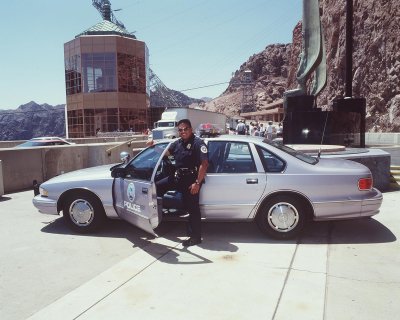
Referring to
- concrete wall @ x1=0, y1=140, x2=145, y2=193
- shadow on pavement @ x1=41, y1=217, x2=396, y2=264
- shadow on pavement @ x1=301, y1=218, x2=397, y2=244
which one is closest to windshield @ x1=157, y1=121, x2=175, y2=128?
concrete wall @ x1=0, y1=140, x2=145, y2=193

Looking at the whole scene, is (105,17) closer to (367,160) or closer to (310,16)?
(310,16)

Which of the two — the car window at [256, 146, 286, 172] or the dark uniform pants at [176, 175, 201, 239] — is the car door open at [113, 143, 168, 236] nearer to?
the dark uniform pants at [176, 175, 201, 239]

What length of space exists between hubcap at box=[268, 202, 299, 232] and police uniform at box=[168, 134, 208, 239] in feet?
3.33

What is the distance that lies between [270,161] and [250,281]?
6.14 feet

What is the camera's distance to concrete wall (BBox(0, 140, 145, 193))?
959cm

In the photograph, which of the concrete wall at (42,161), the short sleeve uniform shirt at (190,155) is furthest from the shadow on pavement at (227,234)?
the concrete wall at (42,161)

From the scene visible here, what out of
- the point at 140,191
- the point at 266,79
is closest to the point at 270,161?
the point at 140,191

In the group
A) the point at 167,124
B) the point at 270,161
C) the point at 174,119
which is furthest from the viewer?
the point at 174,119

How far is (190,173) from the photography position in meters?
5.09

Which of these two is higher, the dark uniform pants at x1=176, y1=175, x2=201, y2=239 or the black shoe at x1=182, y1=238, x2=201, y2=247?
the dark uniform pants at x1=176, y1=175, x2=201, y2=239

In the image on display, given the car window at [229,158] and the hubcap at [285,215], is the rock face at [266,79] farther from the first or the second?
the hubcap at [285,215]

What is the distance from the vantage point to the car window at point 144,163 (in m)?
5.26

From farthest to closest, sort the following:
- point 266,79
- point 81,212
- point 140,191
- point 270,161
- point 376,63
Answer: point 266,79 → point 376,63 → point 81,212 → point 270,161 → point 140,191

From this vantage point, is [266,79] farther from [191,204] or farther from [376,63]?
[191,204]
